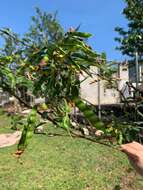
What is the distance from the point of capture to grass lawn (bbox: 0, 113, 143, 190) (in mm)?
8414

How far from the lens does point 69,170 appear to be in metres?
9.57

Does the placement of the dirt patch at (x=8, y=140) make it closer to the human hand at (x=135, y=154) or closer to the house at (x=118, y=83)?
the house at (x=118, y=83)

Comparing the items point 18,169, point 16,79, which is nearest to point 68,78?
point 16,79

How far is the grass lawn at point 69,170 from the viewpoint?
841 centimetres

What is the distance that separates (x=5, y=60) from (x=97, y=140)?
0.32m

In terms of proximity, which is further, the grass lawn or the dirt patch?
the dirt patch

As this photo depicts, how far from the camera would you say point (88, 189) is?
26.6 ft

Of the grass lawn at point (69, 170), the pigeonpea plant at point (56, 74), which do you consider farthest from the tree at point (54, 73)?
the grass lawn at point (69, 170)

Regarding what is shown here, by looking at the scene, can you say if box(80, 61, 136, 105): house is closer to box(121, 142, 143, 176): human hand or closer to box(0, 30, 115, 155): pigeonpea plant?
box(0, 30, 115, 155): pigeonpea plant

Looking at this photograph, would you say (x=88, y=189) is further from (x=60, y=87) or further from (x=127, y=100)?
(x=60, y=87)

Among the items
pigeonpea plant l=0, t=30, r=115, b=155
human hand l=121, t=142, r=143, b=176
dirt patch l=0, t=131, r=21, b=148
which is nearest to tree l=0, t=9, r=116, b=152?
pigeonpea plant l=0, t=30, r=115, b=155

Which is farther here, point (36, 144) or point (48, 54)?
point (36, 144)

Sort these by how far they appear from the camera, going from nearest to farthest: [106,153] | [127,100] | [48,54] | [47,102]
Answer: [48,54] < [47,102] < [127,100] < [106,153]

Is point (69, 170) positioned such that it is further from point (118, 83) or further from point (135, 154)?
point (135, 154)
